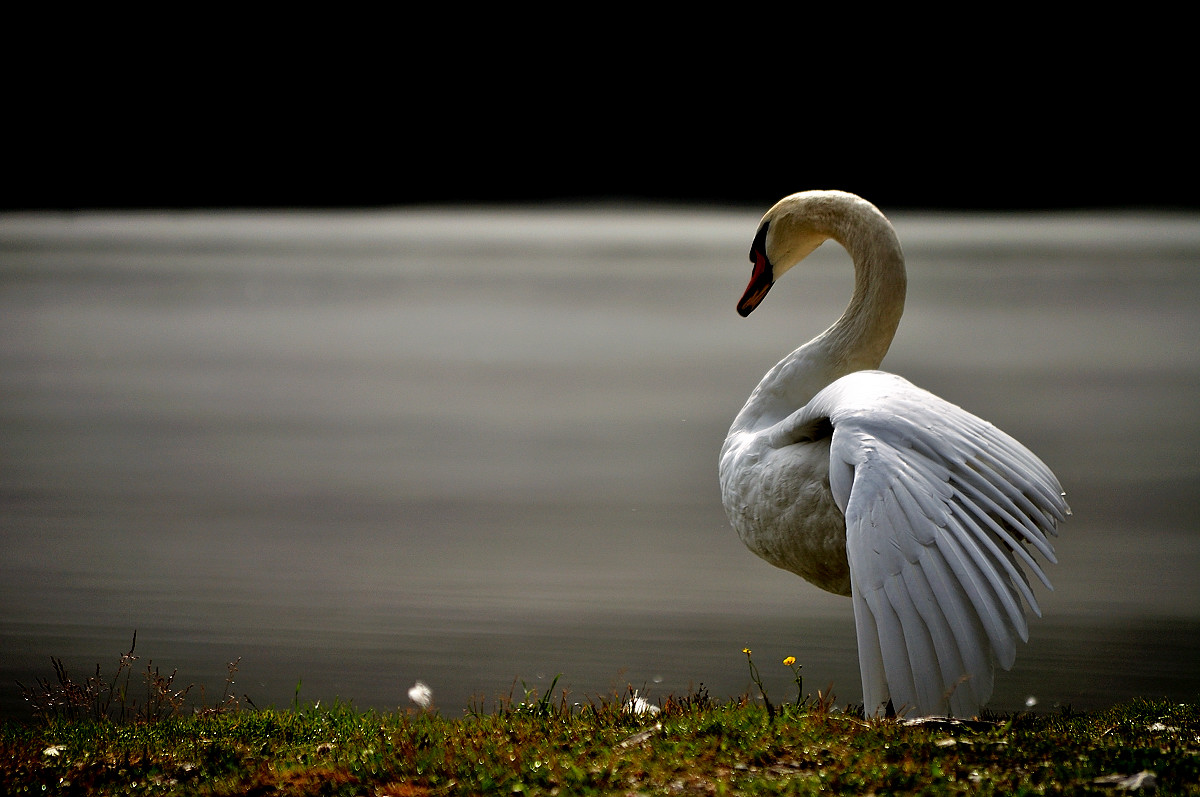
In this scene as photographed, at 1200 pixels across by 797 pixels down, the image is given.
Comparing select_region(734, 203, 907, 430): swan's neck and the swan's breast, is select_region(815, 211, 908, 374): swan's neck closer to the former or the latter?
select_region(734, 203, 907, 430): swan's neck

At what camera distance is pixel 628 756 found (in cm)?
406

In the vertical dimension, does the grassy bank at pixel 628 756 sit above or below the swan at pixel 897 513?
below

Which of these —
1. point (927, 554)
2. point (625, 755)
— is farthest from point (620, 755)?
point (927, 554)

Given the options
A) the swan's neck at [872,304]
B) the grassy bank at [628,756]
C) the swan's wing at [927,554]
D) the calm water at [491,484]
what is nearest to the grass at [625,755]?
the grassy bank at [628,756]

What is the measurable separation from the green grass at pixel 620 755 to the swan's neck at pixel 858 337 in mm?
1632

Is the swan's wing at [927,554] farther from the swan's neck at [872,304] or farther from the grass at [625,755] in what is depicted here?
the swan's neck at [872,304]

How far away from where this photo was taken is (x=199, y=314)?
2573cm

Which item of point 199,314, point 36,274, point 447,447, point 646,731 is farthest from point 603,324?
point 646,731

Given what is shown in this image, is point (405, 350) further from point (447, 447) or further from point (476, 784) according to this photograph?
point (476, 784)

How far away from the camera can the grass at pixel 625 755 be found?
3.77 m

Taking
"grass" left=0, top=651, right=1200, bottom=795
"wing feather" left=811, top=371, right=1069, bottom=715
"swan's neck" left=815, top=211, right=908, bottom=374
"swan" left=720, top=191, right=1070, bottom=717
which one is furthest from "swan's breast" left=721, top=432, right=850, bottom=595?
"swan's neck" left=815, top=211, right=908, bottom=374

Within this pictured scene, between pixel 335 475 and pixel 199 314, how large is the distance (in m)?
15.2

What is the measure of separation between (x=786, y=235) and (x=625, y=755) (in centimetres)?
333

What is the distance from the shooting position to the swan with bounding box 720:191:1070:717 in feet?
13.6
